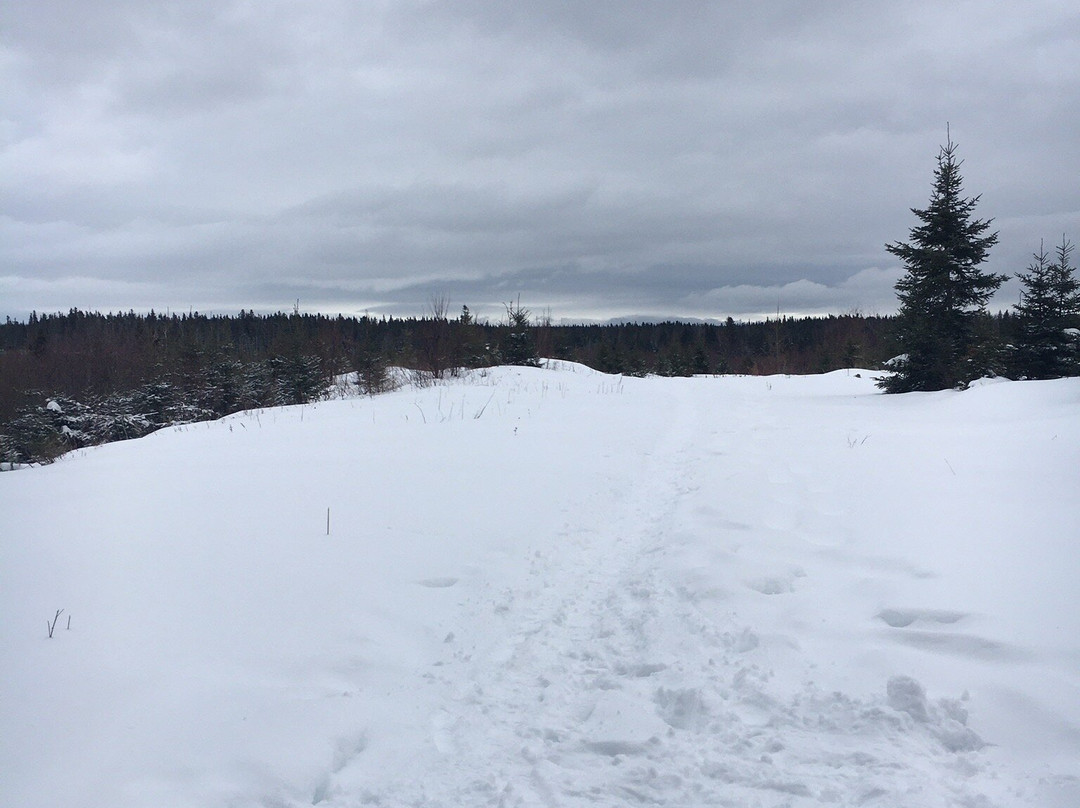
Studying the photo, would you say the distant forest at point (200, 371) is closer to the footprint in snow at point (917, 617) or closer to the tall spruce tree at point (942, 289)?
the tall spruce tree at point (942, 289)

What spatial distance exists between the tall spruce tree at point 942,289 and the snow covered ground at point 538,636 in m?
10.2

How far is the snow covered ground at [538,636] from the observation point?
2.66 meters

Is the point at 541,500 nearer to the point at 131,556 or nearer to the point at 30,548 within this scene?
the point at 131,556

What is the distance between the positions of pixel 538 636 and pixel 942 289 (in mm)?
17770

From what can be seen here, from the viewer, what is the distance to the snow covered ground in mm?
2658

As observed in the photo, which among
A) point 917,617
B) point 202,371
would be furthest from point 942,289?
point 202,371

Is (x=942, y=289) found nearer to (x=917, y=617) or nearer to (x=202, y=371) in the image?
(x=917, y=617)

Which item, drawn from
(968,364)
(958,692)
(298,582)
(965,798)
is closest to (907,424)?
(968,364)

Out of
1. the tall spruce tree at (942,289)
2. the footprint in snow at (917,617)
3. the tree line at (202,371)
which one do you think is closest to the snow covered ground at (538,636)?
the footprint in snow at (917,617)

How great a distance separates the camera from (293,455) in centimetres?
802

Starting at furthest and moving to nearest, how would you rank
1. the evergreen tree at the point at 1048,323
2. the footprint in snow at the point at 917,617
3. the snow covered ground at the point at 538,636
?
the evergreen tree at the point at 1048,323
the footprint in snow at the point at 917,617
the snow covered ground at the point at 538,636

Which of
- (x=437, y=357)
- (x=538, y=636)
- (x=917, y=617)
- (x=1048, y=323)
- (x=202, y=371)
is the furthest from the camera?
(x=202, y=371)

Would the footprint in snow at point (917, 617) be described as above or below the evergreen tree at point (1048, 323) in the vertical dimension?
below

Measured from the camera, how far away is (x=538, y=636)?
13.1 ft
